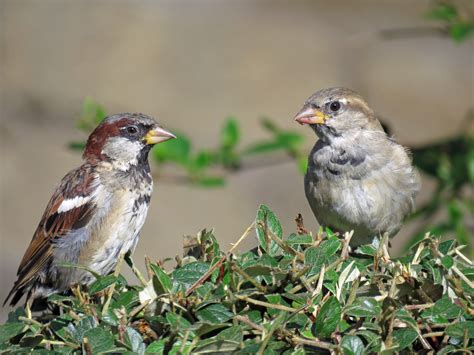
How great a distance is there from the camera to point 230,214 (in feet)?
23.5

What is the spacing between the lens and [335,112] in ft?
11.8

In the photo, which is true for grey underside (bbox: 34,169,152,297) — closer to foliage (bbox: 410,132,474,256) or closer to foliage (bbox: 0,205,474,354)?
foliage (bbox: 0,205,474,354)

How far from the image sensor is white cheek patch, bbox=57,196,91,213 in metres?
3.24

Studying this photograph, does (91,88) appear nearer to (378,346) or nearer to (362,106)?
(362,106)

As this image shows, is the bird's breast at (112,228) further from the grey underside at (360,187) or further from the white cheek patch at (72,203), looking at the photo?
the grey underside at (360,187)

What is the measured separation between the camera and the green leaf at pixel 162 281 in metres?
1.95

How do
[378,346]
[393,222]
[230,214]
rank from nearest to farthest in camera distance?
[378,346]
[393,222]
[230,214]

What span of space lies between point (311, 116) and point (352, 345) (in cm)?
182

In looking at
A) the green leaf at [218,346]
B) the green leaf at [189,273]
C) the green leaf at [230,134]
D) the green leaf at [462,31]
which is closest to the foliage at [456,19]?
the green leaf at [462,31]

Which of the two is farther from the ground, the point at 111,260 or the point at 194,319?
the point at 194,319

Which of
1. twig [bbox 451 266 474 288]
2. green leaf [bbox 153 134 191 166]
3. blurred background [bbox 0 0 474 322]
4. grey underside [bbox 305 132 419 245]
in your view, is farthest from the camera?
blurred background [bbox 0 0 474 322]

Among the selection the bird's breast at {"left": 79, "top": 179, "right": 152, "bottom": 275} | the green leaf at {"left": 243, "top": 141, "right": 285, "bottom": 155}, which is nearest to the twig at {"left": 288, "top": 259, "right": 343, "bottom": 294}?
the bird's breast at {"left": 79, "top": 179, "right": 152, "bottom": 275}

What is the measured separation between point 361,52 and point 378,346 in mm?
6439

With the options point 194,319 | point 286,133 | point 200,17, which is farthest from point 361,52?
point 194,319
